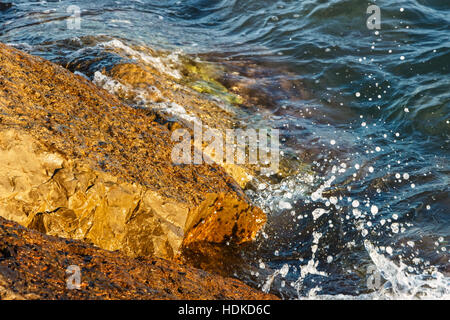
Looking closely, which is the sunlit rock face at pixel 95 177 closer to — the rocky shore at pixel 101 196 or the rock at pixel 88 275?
the rocky shore at pixel 101 196

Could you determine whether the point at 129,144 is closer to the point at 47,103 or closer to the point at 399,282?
the point at 47,103

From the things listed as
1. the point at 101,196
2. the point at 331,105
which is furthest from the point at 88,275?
the point at 331,105

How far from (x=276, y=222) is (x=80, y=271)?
99.6 inches

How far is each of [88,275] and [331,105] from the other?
539 centimetres

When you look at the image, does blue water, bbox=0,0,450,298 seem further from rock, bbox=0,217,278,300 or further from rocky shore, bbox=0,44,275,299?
rock, bbox=0,217,278,300

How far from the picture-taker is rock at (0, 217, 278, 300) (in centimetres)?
212

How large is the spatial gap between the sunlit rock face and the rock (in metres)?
0.58

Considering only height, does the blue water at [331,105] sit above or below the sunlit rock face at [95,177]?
below

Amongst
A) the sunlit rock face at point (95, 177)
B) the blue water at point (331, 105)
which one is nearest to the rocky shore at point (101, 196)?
the sunlit rock face at point (95, 177)

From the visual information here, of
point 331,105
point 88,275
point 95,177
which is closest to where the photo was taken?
point 88,275

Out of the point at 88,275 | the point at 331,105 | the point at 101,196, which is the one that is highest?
the point at 88,275

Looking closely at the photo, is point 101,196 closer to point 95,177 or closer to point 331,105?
point 95,177

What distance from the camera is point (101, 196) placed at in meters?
3.23

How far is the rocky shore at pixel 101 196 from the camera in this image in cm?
250
